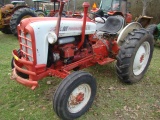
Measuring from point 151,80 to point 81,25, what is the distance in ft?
6.25

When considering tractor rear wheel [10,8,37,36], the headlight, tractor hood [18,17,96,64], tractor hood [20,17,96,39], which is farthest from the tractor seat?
tractor rear wheel [10,8,37,36]

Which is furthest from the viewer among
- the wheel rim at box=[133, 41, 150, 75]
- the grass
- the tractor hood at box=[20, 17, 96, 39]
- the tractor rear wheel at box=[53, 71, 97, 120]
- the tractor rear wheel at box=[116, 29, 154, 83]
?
the wheel rim at box=[133, 41, 150, 75]

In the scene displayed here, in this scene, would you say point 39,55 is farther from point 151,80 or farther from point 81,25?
point 151,80

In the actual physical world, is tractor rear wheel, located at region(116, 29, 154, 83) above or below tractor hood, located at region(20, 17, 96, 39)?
below

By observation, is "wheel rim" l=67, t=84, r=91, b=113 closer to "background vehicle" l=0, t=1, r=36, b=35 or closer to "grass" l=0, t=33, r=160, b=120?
"grass" l=0, t=33, r=160, b=120

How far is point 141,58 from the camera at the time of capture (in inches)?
148

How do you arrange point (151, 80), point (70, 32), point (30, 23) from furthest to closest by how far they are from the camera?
point (151, 80)
point (70, 32)
point (30, 23)

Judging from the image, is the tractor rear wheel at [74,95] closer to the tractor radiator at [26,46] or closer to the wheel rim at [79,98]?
the wheel rim at [79,98]

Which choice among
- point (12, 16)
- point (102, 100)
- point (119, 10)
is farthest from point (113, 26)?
point (12, 16)

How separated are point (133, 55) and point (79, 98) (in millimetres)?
1272

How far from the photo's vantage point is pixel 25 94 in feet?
10.8

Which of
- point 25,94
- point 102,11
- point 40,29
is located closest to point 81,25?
point 40,29

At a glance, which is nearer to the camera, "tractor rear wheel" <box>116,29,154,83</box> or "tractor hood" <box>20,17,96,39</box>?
"tractor hood" <box>20,17,96,39</box>

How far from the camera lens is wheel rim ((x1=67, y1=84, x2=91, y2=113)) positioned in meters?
2.64
